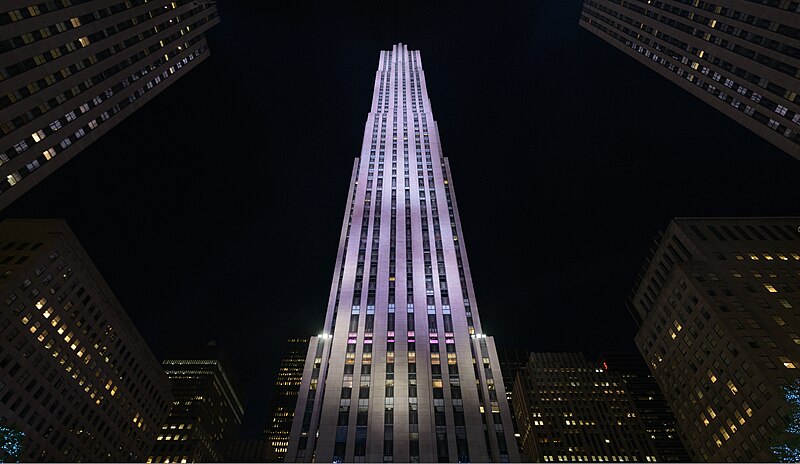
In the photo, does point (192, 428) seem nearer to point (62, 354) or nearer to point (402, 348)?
point (62, 354)

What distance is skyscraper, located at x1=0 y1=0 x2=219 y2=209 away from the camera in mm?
53500

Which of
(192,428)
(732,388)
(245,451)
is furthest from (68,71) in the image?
(245,451)

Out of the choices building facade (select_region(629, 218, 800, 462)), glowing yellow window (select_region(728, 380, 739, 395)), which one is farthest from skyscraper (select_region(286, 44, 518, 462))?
glowing yellow window (select_region(728, 380, 739, 395))

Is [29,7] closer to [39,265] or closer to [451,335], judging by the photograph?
[39,265]

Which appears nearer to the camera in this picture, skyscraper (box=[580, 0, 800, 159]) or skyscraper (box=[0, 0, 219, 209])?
skyscraper (box=[0, 0, 219, 209])

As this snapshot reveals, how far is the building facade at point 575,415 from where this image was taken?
143125mm

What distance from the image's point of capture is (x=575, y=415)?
502ft

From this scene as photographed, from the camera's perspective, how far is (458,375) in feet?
209

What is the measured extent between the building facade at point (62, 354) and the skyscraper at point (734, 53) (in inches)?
5133

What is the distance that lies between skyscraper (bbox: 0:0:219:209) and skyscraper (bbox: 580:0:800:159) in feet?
307

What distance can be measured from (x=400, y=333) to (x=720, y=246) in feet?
274

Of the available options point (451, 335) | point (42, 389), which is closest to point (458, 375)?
point (451, 335)

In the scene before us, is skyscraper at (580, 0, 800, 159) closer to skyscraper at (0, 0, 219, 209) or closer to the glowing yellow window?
the glowing yellow window

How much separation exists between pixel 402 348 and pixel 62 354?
7672cm
